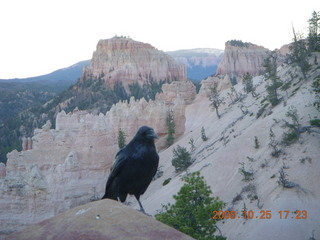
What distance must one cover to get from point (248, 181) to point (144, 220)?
43.5ft

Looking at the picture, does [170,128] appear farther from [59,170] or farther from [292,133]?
[292,133]

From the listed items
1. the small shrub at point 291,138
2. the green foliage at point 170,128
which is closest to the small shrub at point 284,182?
the small shrub at point 291,138

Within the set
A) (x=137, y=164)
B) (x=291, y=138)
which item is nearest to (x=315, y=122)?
(x=291, y=138)

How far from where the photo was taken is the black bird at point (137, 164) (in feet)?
17.2

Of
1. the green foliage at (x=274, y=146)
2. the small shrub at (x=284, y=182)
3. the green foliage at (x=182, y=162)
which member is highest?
the green foliage at (x=274, y=146)

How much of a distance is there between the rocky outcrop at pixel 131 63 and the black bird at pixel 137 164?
8447cm

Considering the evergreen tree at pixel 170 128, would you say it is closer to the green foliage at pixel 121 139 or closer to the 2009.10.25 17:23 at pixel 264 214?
the green foliage at pixel 121 139

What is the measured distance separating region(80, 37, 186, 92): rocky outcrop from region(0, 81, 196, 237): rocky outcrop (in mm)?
57288

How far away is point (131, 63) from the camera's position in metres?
93.6

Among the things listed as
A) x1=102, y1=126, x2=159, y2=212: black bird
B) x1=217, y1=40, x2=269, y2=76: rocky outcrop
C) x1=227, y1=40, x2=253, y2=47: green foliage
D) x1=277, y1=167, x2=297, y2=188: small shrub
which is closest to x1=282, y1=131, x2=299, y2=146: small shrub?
x1=277, y1=167, x2=297, y2=188: small shrub

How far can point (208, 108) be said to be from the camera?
44938mm

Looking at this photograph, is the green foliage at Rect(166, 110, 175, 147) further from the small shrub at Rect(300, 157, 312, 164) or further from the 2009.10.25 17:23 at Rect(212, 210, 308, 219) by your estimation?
the 2009.10.25 17:23 at Rect(212, 210, 308, 219)

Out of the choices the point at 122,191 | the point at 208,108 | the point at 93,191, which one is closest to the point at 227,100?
the point at 208,108

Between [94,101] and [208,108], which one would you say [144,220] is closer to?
[208,108]
